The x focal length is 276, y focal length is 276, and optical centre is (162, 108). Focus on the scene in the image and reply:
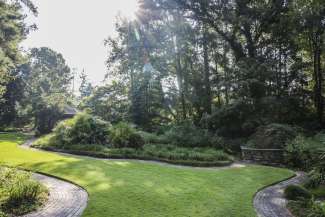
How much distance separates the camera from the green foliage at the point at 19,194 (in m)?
6.51

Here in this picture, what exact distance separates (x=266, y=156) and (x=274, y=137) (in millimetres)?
1210

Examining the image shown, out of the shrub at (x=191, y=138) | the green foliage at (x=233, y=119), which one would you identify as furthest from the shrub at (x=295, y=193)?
the green foliage at (x=233, y=119)

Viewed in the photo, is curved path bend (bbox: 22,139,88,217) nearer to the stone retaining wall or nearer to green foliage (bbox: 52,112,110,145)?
green foliage (bbox: 52,112,110,145)

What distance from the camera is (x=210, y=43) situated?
77.8 ft

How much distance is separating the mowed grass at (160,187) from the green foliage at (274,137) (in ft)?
7.71

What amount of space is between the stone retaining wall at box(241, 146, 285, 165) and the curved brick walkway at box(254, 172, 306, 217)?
3.69 m

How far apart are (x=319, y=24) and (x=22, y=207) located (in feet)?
64.8

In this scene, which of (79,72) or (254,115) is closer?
(254,115)

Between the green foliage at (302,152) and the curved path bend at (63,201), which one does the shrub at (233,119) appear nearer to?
the green foliage at (302,152)

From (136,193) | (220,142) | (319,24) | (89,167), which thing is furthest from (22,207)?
(319,24)

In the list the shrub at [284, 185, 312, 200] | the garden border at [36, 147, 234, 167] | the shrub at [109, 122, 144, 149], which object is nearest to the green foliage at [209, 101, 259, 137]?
the garden border at [36, 147, 234, 167]

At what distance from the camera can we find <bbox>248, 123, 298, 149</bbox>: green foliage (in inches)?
550

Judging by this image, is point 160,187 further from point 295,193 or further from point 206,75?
point 206,75

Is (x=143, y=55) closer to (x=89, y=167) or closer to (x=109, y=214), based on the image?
(x=89, y=167)
